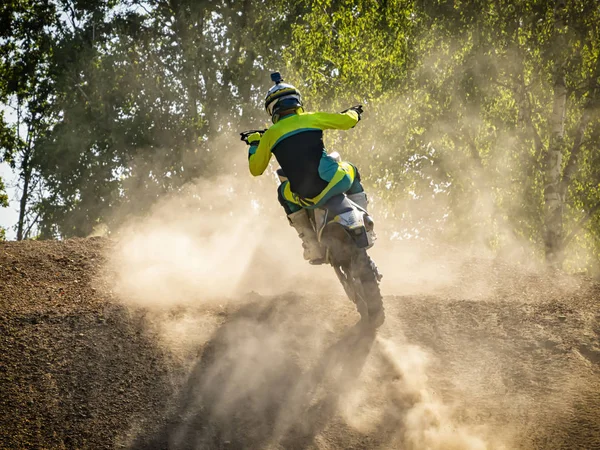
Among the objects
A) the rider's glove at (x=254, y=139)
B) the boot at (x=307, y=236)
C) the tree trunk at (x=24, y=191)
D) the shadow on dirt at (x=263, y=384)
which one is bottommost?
the shadow on dirt at (x=263, y=384)

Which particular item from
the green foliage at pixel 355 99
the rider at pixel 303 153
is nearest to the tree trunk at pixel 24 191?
the green foliage at pixel 355 99

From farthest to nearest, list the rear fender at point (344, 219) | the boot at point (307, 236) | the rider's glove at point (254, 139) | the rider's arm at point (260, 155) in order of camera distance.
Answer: the rider's glove at point (254, 139) → the boot at point (307, 236) → the rider's arm at point (260, 155) → the rear fender at point (344, 219)

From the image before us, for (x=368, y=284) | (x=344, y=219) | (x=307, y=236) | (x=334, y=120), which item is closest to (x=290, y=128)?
(x=334, y=120)

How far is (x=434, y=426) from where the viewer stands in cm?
540

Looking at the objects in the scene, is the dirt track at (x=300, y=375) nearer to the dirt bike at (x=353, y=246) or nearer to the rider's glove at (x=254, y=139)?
the dirt bike at (x=353, y=246)

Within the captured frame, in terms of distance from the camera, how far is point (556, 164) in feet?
56.4

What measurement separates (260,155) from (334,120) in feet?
3.07

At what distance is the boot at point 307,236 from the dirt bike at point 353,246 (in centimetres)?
16

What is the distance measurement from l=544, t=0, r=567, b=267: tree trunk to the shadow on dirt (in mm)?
11372

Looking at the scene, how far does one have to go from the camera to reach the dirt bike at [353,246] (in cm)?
673

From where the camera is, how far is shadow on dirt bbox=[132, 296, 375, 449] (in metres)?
5.45

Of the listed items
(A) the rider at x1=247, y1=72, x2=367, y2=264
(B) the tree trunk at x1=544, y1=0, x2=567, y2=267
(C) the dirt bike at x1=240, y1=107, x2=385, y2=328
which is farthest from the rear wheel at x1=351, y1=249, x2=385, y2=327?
(B) the tree trunk at x1=544, y1=0, x2=567, y2=267

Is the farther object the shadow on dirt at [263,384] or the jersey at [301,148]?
the jersey at [301,148]

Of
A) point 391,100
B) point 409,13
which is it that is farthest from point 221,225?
point 409,13
